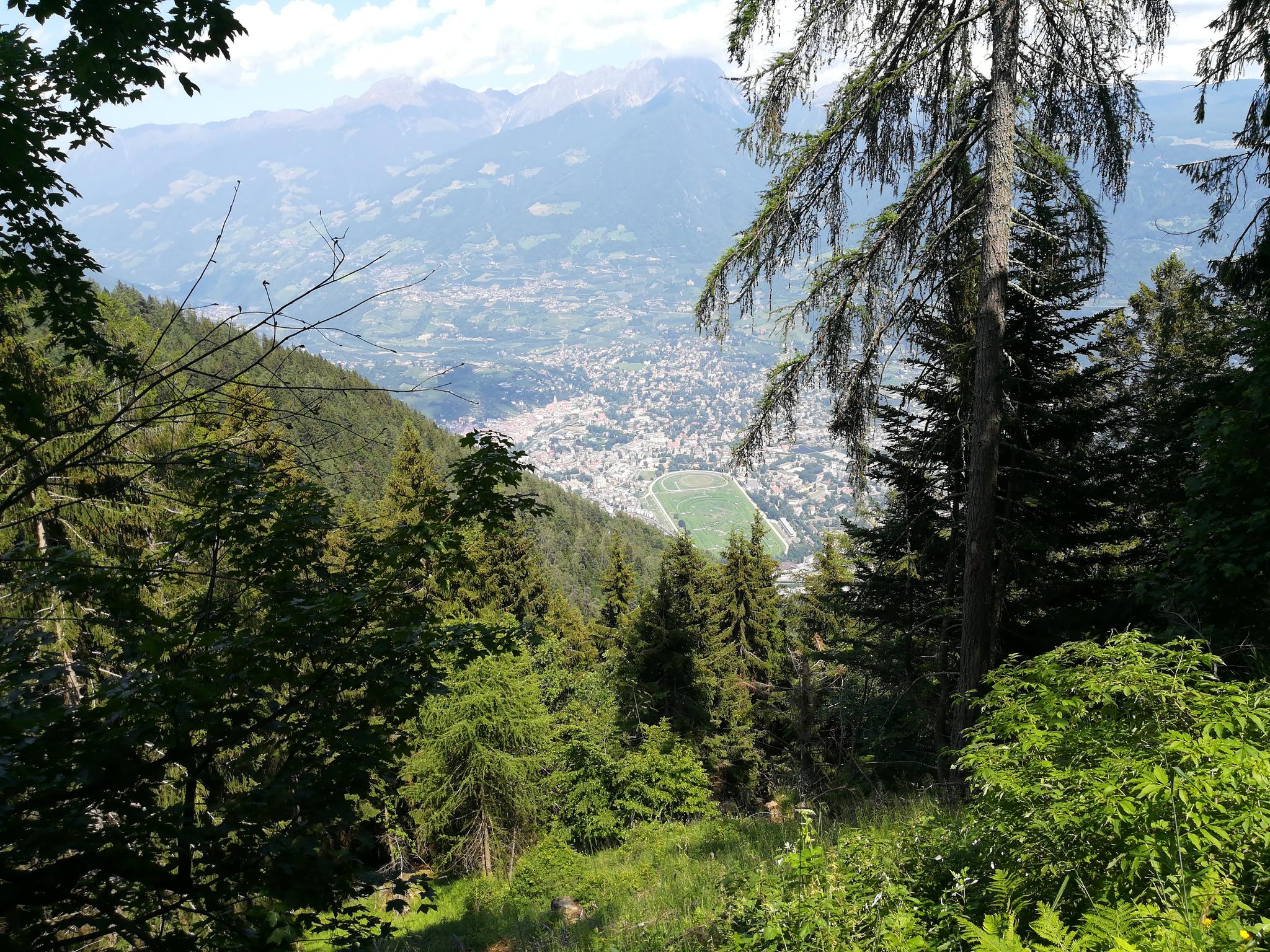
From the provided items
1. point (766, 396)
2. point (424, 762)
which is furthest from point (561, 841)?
point (766, 396)

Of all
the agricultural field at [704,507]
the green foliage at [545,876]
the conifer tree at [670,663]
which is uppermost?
the agricultural field at [704,507]

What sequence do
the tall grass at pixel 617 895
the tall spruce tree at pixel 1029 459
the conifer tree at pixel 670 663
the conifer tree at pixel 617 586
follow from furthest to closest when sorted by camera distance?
1. the conifer tree at pixel 617 586
2. the conifer tree at pixel 670 663
3. the tall spruce tree at pixel 1029 459
4. the tall grass at pixel 617 895

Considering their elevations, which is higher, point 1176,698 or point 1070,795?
point 1176,698

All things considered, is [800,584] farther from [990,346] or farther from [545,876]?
[990,346]

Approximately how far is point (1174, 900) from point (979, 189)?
5.27 metres

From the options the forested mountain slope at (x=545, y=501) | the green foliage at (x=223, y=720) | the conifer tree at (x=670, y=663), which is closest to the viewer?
the green foliage at (x=223, y=720)

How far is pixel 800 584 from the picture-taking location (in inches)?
468

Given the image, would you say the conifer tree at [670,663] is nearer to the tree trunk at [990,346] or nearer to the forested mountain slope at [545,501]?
the forested mountain slope at [545,501]

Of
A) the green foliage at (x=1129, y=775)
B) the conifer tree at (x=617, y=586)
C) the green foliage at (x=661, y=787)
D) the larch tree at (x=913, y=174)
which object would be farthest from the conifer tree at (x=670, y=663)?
the green foliage at (x=1129, y=775)

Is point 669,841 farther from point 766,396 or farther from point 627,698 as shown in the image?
point 627,698

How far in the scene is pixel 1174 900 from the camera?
1857 millimetres

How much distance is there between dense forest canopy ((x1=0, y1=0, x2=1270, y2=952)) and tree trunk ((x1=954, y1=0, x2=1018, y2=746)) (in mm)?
33

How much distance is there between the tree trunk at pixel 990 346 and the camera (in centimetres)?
504

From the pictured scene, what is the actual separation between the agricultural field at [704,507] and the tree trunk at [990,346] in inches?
2427
